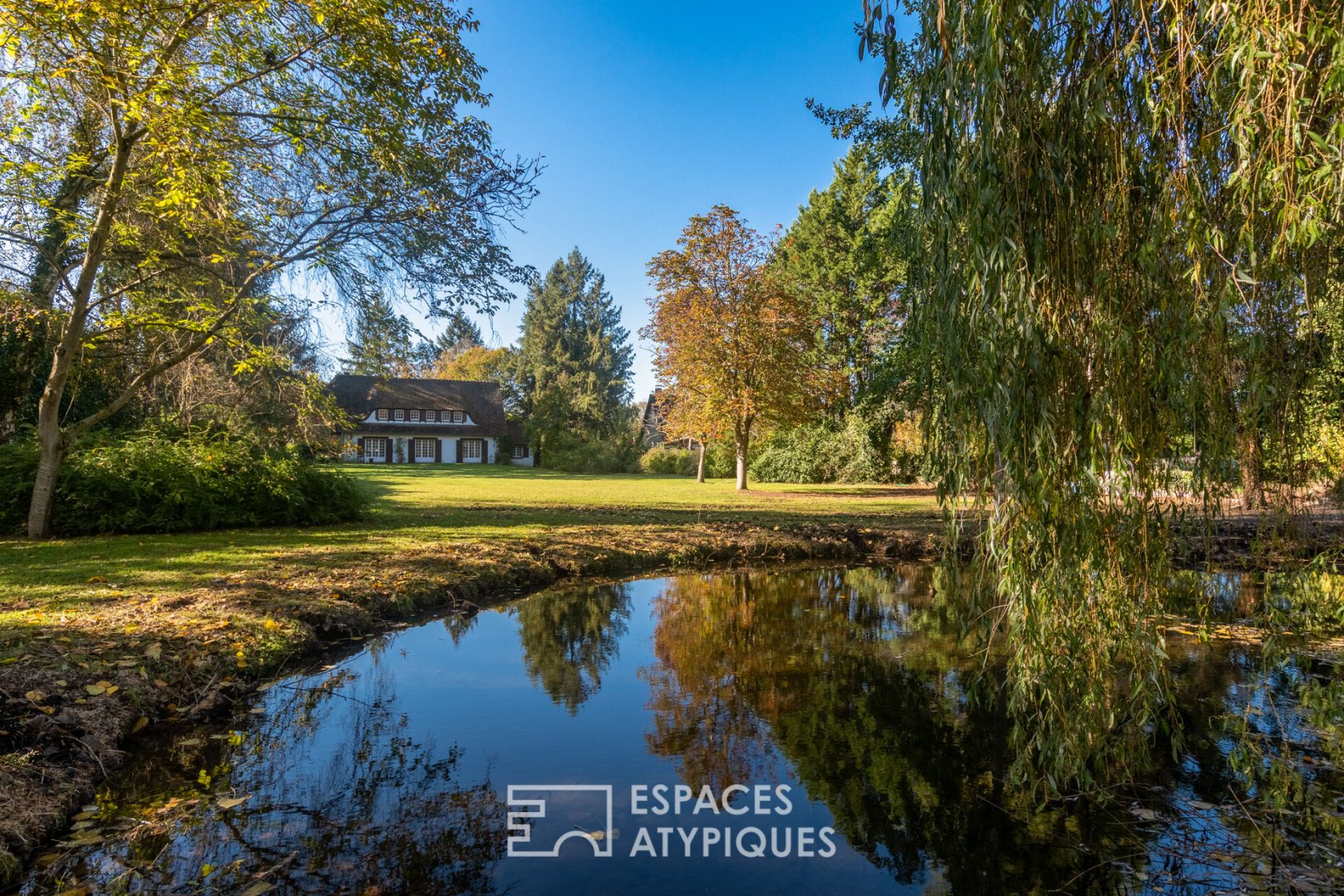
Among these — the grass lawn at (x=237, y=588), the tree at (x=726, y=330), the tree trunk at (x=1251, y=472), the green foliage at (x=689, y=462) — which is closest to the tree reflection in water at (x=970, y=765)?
the tree trunk at (x=1251, y=472)

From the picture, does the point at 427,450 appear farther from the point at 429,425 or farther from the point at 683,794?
the point at 683,794

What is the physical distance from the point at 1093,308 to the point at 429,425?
4837 centimetres

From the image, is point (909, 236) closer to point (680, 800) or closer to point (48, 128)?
point (680, 800)

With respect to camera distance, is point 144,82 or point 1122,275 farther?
point 144,82

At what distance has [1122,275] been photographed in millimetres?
3510

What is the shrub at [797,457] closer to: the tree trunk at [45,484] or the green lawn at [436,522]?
the green lawn at [436,522]

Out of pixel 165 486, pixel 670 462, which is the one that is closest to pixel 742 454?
pixel 670 462

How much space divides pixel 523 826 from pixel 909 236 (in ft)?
12.6

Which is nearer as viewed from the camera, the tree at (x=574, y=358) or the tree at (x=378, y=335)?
the tree at (x=378, y=335)

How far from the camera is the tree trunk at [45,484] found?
10.2m

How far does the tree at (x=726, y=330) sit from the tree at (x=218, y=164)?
11427 mm

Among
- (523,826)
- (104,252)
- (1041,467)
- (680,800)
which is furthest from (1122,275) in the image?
(104,252)

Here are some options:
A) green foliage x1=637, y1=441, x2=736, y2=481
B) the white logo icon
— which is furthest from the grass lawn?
green foliage x1=637, y1=441, x2=736, y2=481

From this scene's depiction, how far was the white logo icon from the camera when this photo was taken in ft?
12.3
